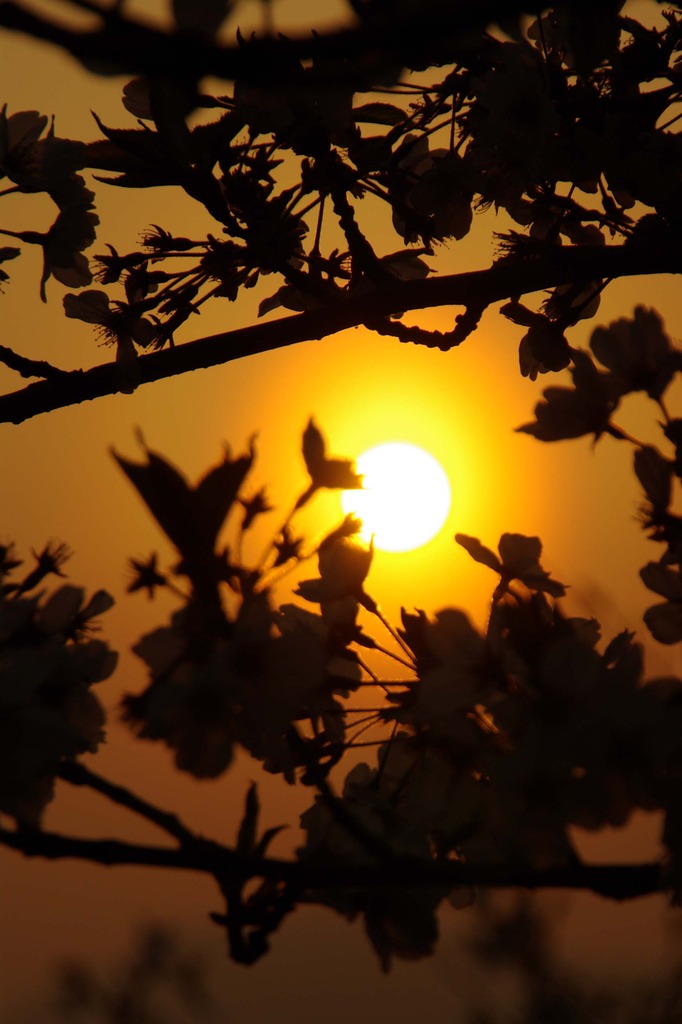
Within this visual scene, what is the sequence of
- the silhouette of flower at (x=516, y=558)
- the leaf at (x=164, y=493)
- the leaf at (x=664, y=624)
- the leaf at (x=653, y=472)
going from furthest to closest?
the silhouette of flower at (x=516, y=558) → the leaf at (x=664, y=624) → the leaf at (x=653, y=472) → the leaf at (x=164, y=493)

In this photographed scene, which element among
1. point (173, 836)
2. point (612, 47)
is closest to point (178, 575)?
point (173, 836)

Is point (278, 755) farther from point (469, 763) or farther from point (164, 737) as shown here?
point (469, 763)

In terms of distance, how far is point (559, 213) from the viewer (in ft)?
10.2

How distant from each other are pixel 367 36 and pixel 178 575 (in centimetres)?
63

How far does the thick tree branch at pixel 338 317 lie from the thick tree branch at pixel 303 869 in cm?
123

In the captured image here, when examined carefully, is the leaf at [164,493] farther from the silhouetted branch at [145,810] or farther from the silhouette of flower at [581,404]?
the silhouette of flower at [581,404]

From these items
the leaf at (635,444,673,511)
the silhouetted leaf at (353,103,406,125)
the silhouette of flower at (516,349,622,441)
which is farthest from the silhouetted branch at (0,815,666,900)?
the silhouetted leaf at (353,103,406,125)

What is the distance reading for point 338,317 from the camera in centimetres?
245

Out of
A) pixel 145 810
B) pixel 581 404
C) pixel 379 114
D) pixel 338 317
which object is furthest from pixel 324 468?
pixel 379 114

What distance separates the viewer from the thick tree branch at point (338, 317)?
2.40m

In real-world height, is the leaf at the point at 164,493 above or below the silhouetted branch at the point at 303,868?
above

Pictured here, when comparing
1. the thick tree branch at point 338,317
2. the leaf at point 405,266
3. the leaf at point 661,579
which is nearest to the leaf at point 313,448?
the leaf at point 661,579

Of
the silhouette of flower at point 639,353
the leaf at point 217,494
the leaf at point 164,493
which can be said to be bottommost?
the leaf at point 164,493

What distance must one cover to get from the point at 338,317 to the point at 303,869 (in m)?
1.37
